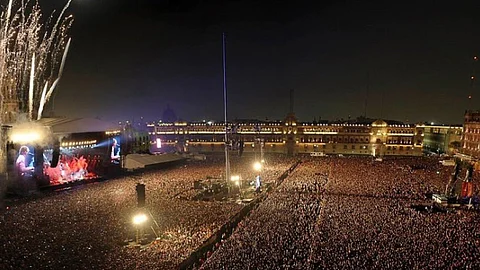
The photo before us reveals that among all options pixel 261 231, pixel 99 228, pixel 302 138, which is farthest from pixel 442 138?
pixel 99 228

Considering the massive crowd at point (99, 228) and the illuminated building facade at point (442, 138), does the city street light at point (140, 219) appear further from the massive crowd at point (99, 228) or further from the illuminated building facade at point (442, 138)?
the illuminated building facade at point (442, 138)

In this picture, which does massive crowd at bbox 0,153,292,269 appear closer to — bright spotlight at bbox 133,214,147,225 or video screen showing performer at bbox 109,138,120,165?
bright spotlight at bbox 133,214,147,225

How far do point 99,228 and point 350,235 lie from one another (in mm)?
13323

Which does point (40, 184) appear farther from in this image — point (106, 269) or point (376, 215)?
point (376, 215)

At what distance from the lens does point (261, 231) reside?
18.0m

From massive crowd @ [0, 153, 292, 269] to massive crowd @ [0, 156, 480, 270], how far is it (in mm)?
51

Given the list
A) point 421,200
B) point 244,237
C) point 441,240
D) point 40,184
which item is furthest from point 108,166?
point 441,240

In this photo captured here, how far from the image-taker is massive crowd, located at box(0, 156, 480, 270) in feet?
47.5

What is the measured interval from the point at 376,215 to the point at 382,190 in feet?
29.2

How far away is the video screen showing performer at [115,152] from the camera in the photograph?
158 ft

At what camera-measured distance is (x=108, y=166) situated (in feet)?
145

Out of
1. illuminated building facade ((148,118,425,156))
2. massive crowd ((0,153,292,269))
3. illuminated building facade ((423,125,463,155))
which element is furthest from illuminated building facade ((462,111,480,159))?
massive crowd ((0,153,292,269))

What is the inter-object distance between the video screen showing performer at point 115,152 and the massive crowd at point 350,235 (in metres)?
27.9

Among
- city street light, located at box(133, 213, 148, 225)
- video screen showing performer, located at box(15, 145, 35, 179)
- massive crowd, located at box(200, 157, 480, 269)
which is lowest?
massive crowd, located at box(200, 157, 480, 269)
